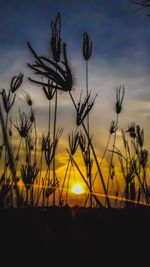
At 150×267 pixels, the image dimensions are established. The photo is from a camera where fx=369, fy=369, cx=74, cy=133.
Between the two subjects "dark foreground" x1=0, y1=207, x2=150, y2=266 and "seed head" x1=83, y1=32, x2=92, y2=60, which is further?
"seed head" x1=83, y1=32, x2=92, y2=60

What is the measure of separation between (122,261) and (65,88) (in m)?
1.06

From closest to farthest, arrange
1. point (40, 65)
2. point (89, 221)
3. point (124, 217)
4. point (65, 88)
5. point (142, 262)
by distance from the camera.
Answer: point (142, 262) → point (40, 65) → point (65, 88) → point (89, 221) → point (124, 217)

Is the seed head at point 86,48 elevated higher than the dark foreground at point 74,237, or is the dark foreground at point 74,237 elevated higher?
the seed head at point 86,48

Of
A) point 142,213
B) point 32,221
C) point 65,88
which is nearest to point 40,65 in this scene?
point 65,88

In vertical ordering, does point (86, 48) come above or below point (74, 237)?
above

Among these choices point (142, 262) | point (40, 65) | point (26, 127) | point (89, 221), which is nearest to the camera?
point (142, 262)

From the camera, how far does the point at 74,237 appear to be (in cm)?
213

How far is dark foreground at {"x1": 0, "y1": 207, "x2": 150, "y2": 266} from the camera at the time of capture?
6.16ft

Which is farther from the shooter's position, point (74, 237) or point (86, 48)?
point (86, 48)

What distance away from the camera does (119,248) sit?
6.47ft

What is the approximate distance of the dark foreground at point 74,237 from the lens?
188 centimetres

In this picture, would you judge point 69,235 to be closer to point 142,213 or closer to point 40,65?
point 142,213

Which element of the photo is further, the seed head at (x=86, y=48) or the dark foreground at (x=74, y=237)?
the seed head at (x=86, y=48)

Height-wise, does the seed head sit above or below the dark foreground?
above
